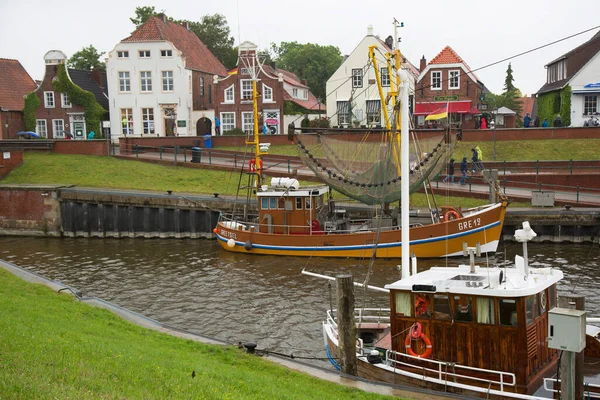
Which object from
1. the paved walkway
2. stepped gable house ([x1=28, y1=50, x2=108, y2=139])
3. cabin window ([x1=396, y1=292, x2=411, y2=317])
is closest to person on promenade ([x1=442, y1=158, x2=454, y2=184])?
the paved walkway

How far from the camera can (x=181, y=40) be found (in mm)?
64188

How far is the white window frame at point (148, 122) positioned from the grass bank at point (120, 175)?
11.8 meters

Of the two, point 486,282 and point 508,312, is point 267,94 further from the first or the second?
point 508,312

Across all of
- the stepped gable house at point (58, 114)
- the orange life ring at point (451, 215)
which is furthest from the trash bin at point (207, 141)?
the orange life ring at point (451, 215)

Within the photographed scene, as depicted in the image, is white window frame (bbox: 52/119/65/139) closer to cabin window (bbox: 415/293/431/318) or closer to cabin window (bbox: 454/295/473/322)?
cabin window (bbox: 415/293/431/318)

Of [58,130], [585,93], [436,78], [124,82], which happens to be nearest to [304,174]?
[436,78]

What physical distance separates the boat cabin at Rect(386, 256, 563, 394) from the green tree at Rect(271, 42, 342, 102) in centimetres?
7856

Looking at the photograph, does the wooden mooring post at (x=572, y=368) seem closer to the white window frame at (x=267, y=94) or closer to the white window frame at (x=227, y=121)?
the white window frame at (x=267, y=94)

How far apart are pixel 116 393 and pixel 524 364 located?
7.70 meters

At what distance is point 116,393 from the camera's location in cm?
980

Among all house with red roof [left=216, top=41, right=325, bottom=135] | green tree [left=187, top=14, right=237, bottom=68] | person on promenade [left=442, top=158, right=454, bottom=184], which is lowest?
person on promenade [left=442, top=158, right=454, bottom=184]

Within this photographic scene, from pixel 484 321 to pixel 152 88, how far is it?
51566 mm

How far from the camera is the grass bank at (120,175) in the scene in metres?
43.1

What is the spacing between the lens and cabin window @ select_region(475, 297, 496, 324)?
→ 13211 millimetres
